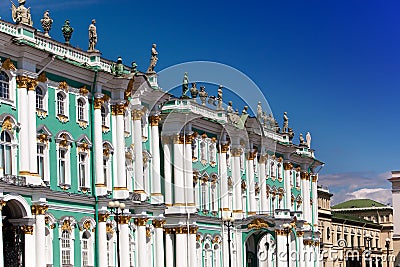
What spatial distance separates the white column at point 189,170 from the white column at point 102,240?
1331 centimetres

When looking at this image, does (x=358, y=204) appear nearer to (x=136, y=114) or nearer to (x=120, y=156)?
(x=136, y=114)

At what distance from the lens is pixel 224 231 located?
256 ft

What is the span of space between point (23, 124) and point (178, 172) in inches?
831

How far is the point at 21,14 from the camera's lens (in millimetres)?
51969

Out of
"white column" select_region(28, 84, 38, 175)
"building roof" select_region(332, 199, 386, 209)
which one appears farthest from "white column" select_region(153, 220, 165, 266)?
"building roof" select_region(332, 199, 386, 209)

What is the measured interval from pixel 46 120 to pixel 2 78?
4.45 m

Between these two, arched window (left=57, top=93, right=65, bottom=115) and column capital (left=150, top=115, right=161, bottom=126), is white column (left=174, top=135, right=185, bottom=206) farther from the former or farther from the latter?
arched window (left=57, top=93, right=65, bottom=115)

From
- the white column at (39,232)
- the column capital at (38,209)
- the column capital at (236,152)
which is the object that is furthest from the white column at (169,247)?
the column capital at (38,209)

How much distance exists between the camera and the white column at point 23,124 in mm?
50219

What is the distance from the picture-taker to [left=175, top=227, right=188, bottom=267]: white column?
68375mm

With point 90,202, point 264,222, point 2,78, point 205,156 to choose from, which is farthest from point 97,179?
point 264,222

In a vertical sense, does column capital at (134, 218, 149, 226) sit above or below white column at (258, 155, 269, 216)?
below

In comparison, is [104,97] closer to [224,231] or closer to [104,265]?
[104,265]

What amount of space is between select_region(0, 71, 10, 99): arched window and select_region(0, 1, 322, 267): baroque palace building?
51 millimetres
